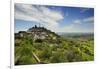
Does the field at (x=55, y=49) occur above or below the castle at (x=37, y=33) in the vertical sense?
below

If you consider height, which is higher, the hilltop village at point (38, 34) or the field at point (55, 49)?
the hilltop village at point (38, 34)

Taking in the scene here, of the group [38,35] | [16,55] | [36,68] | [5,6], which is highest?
[5,6]

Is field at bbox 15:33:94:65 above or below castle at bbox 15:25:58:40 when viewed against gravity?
below

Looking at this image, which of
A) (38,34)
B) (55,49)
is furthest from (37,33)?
(55,49)

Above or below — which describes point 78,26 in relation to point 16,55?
above

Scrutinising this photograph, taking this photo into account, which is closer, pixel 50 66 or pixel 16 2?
pixel 16 2

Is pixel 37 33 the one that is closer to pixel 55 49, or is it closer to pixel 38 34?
pixel 38 34

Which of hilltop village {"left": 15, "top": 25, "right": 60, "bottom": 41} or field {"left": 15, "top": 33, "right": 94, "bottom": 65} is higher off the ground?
hilltop village {"left": 15, "top": 25, "right": 60, "bottom": 41}

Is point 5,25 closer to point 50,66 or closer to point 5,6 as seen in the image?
point 5,6

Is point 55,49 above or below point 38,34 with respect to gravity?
below

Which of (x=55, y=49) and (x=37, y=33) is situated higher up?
(x=37, y=33)
